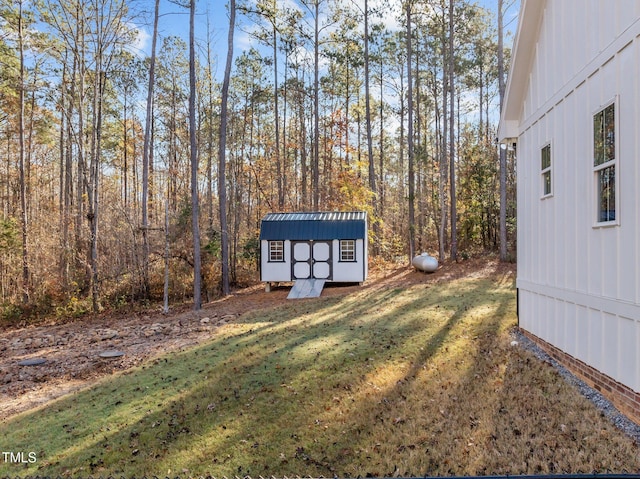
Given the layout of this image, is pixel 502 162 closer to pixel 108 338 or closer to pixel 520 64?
pixel 520 64

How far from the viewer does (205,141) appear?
75.2 feet

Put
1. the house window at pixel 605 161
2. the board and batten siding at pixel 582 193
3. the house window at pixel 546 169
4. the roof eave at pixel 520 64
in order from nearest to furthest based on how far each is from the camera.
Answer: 1. the board and batten siding at pixel 582 193
2. the house window at pixel 605 161
3. the house window at pixel 546 169
4. the roof eave at pixel 520 64

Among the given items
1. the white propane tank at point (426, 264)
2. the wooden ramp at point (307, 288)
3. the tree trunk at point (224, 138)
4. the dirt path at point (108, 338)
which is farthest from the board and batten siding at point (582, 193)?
the tree trunk at point (224, 138)

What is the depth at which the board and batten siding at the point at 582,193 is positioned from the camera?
3895 millimetres

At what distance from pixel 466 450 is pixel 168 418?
3.59 metres

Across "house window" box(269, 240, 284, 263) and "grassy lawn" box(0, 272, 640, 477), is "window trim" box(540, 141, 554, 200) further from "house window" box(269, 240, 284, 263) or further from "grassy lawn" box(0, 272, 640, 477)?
"house window" box(269, 240, 284, 263)

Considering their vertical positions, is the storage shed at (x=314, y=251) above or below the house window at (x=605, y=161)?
below

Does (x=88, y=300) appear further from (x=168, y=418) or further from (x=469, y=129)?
(x=469, y=129)

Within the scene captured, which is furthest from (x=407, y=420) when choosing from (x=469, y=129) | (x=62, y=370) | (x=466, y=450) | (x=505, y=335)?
(x=469, y=129)

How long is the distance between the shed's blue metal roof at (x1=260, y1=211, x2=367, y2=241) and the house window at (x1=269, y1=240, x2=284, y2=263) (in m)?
0.28

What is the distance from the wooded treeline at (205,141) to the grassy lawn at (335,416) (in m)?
7.76

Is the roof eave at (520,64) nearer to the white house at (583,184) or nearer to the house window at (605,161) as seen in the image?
the white house at (583,184)

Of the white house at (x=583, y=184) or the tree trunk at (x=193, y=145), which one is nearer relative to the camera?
the white house at (x=583, y=184)

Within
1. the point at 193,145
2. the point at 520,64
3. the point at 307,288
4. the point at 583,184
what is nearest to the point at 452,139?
the point at 307,288
